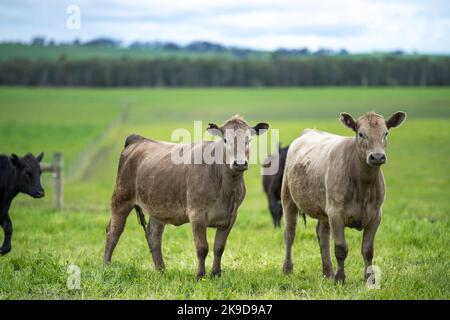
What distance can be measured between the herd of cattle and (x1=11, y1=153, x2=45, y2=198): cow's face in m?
2.79

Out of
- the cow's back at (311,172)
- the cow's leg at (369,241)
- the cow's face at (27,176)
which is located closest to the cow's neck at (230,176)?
the cow's back at (311,172)

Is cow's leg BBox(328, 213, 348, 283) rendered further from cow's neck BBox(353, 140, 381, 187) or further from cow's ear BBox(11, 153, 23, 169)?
cow's ear BBox(11, 153, 23, 169)

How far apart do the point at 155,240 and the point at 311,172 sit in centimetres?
261

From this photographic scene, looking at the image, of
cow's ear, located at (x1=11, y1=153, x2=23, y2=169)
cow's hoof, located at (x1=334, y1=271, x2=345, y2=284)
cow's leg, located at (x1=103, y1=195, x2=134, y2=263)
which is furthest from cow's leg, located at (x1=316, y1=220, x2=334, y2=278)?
cow's ear, located at (x1=11, y1=153, x2=23, y2=169)

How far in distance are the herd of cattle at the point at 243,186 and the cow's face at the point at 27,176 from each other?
279 cm

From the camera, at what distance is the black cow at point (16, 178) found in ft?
41.3

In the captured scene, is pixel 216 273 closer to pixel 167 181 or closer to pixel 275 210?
pixel 167 181

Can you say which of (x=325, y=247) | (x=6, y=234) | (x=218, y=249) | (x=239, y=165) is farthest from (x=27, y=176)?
(x=325, y=247)

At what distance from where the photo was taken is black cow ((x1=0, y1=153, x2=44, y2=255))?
12602 mm

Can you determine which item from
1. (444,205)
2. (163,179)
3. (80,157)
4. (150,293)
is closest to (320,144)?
(163,179)

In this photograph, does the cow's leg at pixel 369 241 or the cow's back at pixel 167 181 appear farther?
the cow's back at pixel 167 181

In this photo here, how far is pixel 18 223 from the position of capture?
14969mm

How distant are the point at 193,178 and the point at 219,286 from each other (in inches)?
64.7

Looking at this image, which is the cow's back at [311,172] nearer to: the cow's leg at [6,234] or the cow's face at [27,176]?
the cow's leg at [6,234]
